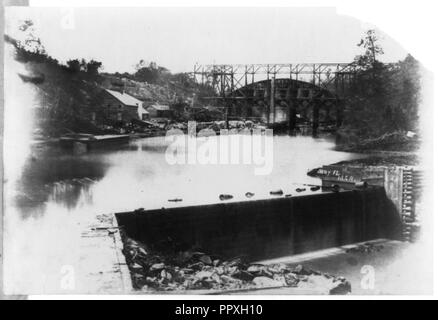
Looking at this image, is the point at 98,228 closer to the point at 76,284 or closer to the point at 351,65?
the point at 76,284

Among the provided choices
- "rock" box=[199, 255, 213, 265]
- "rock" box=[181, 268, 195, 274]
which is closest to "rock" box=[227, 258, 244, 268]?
"rock" box=[199, 255, 213, 265]

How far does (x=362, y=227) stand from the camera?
5168 mm

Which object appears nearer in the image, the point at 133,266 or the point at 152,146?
the point at 133,266

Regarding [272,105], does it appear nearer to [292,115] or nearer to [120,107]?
[292,115]

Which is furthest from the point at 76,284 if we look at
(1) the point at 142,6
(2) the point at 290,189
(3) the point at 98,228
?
(1) the point at 142,6

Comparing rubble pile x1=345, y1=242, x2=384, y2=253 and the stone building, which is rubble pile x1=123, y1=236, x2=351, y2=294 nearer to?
rubble pile x1=345, y1=242, x2=384, y2=253

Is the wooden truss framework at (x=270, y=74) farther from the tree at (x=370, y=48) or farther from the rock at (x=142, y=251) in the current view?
the rock at (x=142, y=251)

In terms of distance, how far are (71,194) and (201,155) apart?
1.28 metres

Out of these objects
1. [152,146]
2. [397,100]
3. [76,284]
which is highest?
[397,100]

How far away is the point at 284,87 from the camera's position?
5.21 metres

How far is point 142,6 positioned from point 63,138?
144 cm

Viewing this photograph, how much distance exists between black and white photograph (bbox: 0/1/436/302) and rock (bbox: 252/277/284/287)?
0.02 metres

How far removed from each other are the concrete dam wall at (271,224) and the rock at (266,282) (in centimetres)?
25

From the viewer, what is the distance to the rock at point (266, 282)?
4.80 m
